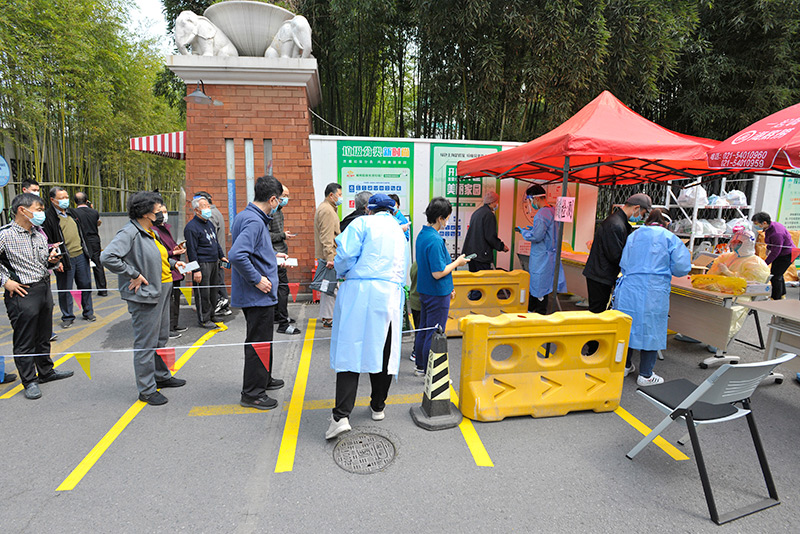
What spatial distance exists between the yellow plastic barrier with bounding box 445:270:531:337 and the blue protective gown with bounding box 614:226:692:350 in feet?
5.41

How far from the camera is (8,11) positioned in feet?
25.1

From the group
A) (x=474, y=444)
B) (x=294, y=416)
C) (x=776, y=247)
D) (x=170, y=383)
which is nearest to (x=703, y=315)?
(x=474, y=444)

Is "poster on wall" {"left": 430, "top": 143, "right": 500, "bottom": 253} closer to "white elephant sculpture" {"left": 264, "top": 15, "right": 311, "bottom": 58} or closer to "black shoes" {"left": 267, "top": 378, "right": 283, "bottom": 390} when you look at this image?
"white elephant sculpture" {"left": 264, "top": 15, "right": 311, "bottom": 58}

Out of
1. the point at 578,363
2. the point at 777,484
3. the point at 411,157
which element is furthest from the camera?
the point at 411,157

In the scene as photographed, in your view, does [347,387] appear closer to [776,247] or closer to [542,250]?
[542,250]

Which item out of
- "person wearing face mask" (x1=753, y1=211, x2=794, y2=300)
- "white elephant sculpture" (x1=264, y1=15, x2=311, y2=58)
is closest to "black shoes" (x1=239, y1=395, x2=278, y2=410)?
"white elephant sculpture" (x1=264, y1=15, x2=311, y2=58)

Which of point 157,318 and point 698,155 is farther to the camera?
point 698,155

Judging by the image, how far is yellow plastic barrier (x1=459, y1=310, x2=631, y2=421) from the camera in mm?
3174

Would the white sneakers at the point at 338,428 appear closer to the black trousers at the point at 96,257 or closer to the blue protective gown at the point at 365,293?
the blue protective gown at the point at 365,293

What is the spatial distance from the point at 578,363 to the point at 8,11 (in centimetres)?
1114

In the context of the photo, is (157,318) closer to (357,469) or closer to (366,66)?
(357,469)

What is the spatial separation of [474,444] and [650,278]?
7.37 ft

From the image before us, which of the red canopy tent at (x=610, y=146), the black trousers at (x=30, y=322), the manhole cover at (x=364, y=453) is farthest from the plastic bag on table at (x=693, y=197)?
the black trousers at (x=30, y=322)

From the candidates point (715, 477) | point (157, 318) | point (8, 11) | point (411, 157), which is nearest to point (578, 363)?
point (715, 477)
